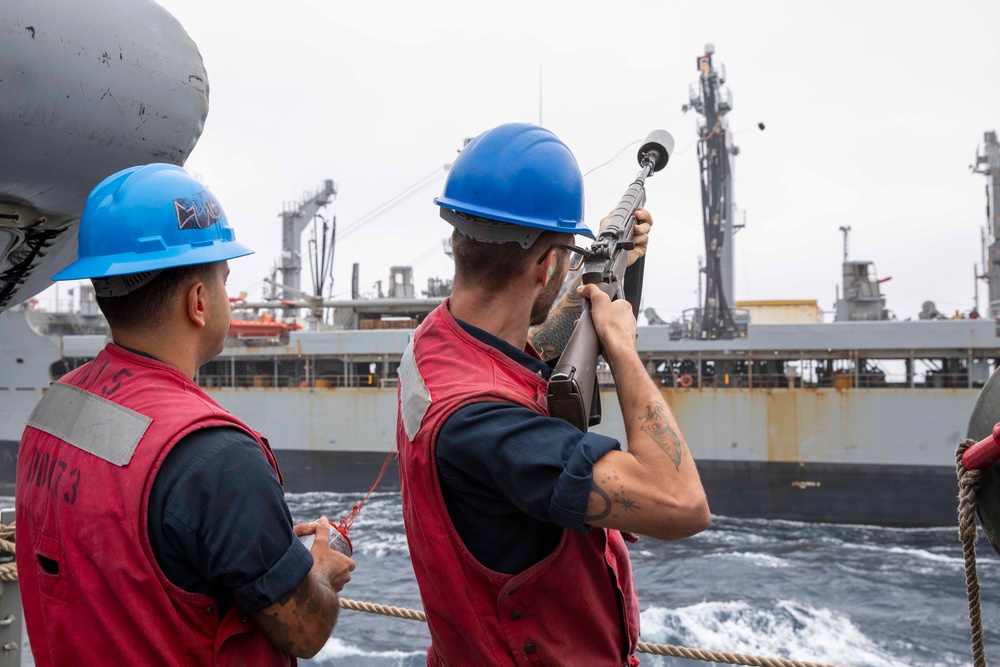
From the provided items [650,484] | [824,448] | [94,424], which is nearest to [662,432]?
[650,484]

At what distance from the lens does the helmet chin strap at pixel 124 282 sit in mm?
1336

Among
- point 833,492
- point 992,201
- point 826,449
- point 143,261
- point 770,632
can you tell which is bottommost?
point 770,632

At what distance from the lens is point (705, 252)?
818 inches

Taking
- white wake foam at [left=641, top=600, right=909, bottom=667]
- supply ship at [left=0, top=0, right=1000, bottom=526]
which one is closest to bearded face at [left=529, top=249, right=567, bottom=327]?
white wake foam at [left=641, top=600, right=909, bottom=667]

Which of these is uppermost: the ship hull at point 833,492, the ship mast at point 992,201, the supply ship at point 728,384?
the ship mast at point 992,201

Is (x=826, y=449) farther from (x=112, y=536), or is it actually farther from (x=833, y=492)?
(x=112, y=536)

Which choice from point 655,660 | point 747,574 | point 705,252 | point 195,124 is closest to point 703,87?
point 705,252

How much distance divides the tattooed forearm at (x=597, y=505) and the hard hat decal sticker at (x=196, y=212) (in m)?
0.88

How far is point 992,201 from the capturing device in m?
21.8

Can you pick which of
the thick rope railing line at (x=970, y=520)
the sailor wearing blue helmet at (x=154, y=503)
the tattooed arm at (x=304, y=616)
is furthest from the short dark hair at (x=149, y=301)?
the thick rope railing line at (x=970, y=520)

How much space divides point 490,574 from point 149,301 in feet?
2.56

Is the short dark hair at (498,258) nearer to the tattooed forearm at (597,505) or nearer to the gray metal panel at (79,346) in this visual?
the tattooed forearm at (597,505)

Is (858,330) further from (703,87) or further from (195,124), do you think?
(195,124)

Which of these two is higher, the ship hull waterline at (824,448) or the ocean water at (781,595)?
the ship hull waterline at (824,448)
